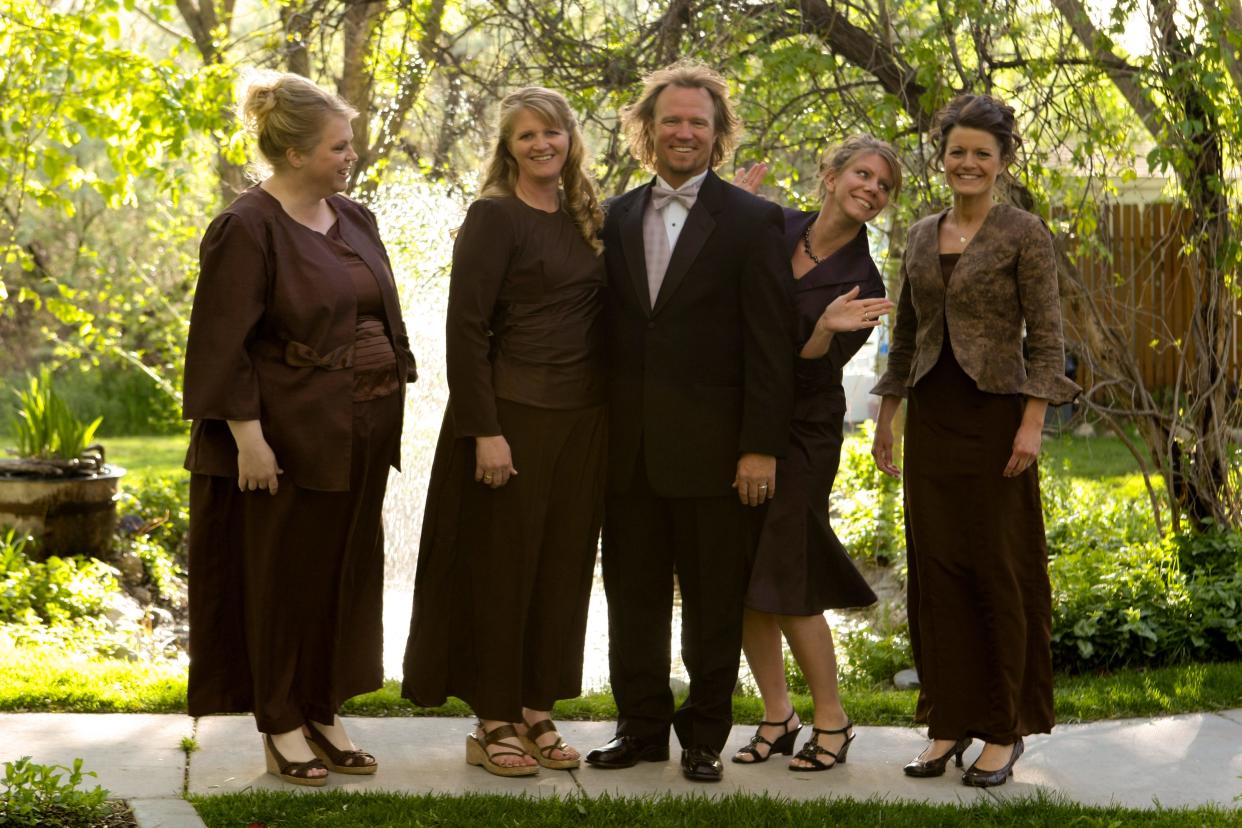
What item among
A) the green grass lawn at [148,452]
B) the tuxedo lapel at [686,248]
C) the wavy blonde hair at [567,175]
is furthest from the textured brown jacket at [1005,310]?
the green grass lawn at [148,452]

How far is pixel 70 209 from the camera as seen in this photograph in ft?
24.4

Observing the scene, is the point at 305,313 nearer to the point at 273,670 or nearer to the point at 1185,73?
the point at 273,670

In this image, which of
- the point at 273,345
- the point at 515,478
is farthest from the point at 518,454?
the point at 273,345

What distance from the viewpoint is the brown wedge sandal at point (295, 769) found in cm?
397

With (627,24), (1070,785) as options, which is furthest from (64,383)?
(1070,785)

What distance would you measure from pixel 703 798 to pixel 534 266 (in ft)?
4.89

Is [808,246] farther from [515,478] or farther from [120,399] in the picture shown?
[120,399]

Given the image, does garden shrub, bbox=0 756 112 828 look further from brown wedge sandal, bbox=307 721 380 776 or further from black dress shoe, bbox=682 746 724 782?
black dress shoe, bbox=682 746 724 782

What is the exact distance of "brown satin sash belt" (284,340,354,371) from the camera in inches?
155

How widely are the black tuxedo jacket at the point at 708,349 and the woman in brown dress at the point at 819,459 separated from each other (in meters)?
0.15

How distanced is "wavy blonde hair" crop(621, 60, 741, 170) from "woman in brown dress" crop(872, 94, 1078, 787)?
1.98 ft

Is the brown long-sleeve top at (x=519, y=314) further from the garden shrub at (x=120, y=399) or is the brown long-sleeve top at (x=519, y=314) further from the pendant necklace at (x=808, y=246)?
the garden shrub at (x=120, y=399)

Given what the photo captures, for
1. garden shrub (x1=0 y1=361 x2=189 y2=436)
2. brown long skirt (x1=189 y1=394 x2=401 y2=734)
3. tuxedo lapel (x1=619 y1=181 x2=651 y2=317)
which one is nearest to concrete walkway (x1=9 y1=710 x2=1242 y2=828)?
brown long skirt (x1=189 y1=394 x2=401 y2=734)

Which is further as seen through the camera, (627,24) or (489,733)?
(627,24)
